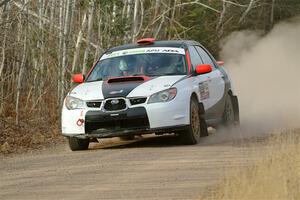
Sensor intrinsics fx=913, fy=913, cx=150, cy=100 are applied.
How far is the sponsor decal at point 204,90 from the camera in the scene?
14657mm

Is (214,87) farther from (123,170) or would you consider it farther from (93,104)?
(123,170)

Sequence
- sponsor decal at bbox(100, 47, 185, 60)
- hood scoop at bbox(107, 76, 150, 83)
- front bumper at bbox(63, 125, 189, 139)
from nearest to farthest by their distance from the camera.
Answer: front bumper at bbox(63, 125, 189, 139), hood scoop at bbox(107, 76, 150, 83), sponsor decal at bbox(100, 47, 185, 60)

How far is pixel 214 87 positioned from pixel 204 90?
0.70 m

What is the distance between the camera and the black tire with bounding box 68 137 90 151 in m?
14.2

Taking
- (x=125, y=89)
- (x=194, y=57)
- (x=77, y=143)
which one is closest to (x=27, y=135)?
(x=77, y=143)

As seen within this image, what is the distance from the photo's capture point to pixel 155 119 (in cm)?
1352

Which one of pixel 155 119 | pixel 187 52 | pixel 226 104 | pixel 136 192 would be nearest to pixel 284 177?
pixel 136 192

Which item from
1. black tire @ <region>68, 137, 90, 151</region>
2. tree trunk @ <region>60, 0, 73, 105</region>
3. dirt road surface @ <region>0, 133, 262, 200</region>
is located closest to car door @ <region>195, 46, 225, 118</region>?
dirt road surface @ <region>0, 133, 262, 200</region>

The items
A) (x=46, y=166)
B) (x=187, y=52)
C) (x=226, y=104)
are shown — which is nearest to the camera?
(x=46, y=166)

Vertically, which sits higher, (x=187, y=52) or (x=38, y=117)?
(x=187, y=52)

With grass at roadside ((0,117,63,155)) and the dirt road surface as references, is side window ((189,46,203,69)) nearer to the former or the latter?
the dirt road surface

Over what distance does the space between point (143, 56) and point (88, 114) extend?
179 cm

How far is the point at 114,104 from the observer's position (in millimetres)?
13594

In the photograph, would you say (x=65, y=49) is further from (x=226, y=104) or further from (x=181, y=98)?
(x=181, y=98)
